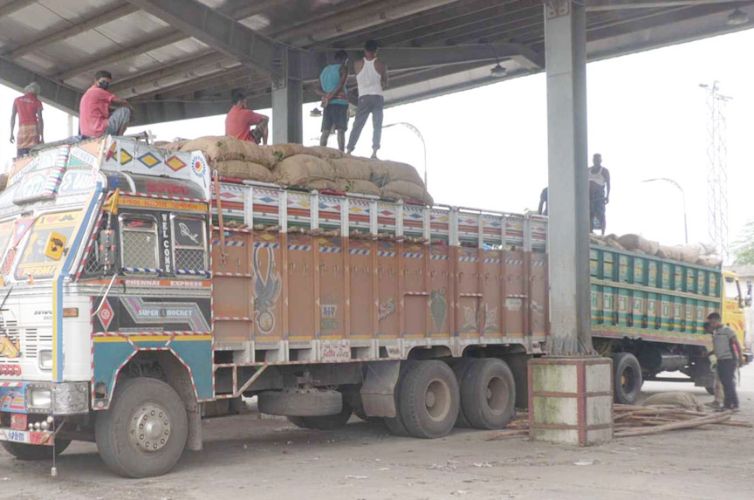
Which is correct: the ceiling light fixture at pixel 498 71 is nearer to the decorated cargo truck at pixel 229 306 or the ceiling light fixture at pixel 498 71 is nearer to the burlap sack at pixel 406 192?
the decorated cargo truck at pixel 229 306

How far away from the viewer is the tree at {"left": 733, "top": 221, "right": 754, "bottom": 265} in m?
74.1

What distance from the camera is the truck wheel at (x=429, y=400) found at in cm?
1281

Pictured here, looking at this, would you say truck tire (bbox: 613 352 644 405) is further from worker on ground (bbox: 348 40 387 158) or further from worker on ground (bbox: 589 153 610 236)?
worker on ground (bbox: 348 40 387 158)

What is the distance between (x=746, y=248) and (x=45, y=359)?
2874 inches

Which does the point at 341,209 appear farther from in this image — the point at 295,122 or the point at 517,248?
the point at 295,122

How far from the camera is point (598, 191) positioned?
18.0 meters

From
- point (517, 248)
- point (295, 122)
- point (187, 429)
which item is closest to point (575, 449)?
point (517, 248)

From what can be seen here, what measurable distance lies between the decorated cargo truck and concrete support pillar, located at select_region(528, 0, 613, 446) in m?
1.49

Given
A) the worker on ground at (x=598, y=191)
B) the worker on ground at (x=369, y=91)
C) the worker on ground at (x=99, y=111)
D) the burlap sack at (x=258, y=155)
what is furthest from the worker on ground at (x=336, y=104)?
the worker on ground at (x=598, y=191)

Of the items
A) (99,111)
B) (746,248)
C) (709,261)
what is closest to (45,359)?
(99,111)

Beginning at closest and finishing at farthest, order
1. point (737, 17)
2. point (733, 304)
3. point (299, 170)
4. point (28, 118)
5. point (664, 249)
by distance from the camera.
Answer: point (299, 170), point (28, 118), point (737, 17), point (664, 249), point (733, 304)

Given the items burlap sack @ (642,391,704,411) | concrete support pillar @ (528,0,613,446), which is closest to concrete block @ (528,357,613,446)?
concrete support pillar @ (528,0,613,446)

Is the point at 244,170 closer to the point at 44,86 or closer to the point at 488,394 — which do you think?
the point at 488,394

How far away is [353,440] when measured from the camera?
42.9ft
